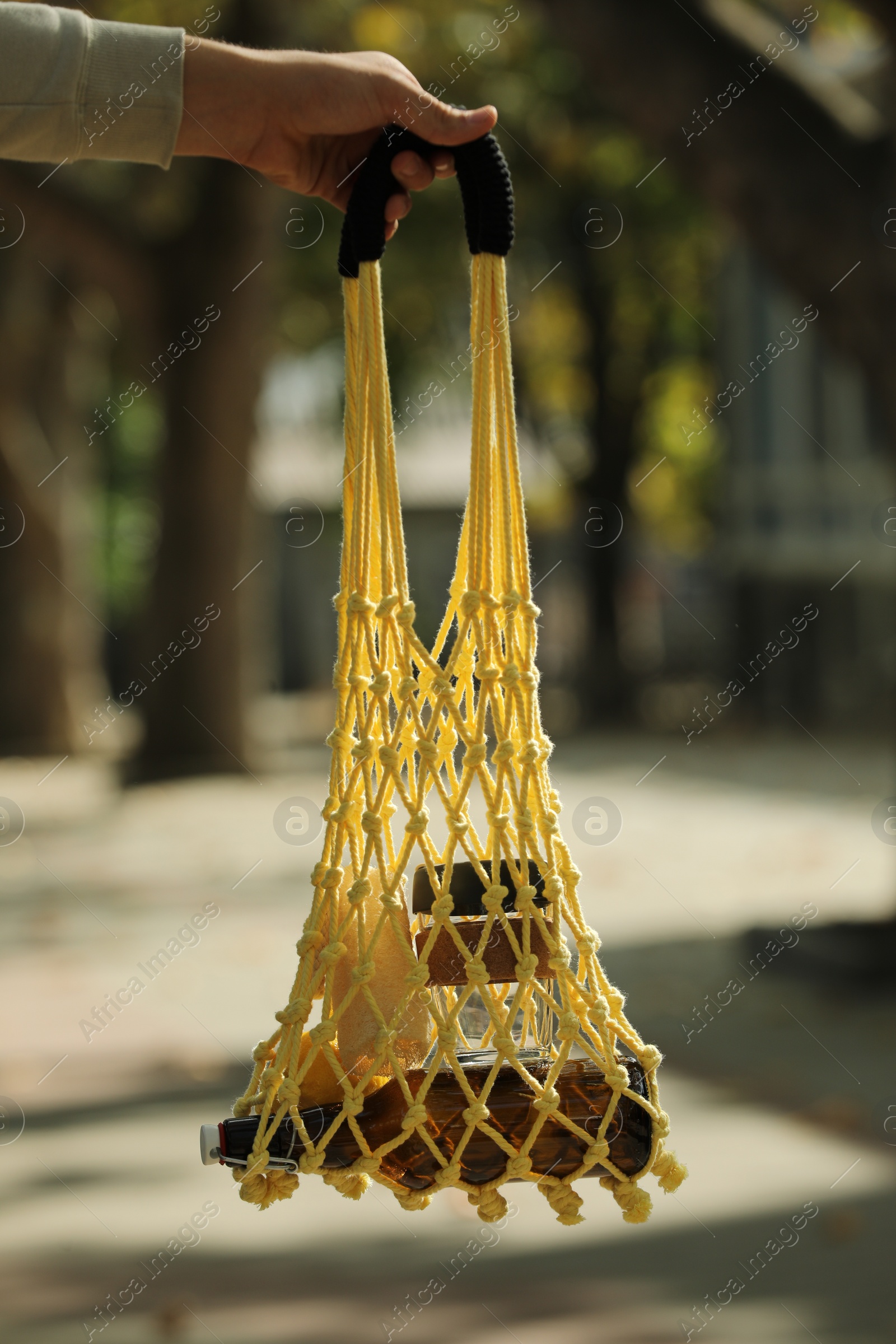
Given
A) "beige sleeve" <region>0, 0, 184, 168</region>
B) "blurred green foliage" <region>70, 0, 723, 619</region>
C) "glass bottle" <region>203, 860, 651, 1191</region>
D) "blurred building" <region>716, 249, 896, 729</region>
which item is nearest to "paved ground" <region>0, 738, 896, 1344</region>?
"glass bottle" <region>203, 860, 651, 1191</region>

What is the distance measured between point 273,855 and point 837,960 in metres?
4.29

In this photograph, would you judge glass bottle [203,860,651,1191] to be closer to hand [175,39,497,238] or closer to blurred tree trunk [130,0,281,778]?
hand [175,39,497,238]

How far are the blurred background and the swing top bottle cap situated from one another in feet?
6.06

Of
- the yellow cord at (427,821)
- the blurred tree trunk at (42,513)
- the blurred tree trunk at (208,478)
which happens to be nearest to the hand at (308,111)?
the yellow cord at (427,821)

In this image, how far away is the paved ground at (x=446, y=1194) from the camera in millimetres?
3422

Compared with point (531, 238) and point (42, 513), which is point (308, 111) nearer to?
point (42, 513)

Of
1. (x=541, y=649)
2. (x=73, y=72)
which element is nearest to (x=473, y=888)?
(x=73, y=72)

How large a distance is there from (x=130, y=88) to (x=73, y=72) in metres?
0.07

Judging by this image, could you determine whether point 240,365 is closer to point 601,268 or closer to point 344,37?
point 344,37

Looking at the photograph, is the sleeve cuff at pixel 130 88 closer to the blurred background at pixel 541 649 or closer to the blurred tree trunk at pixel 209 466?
the blurred background at pixel 541 649

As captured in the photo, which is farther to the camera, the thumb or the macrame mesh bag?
the thumb

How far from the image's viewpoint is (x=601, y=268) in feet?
65.0

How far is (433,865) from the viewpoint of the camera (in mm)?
1743

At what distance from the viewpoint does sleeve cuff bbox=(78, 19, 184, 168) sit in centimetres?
188
